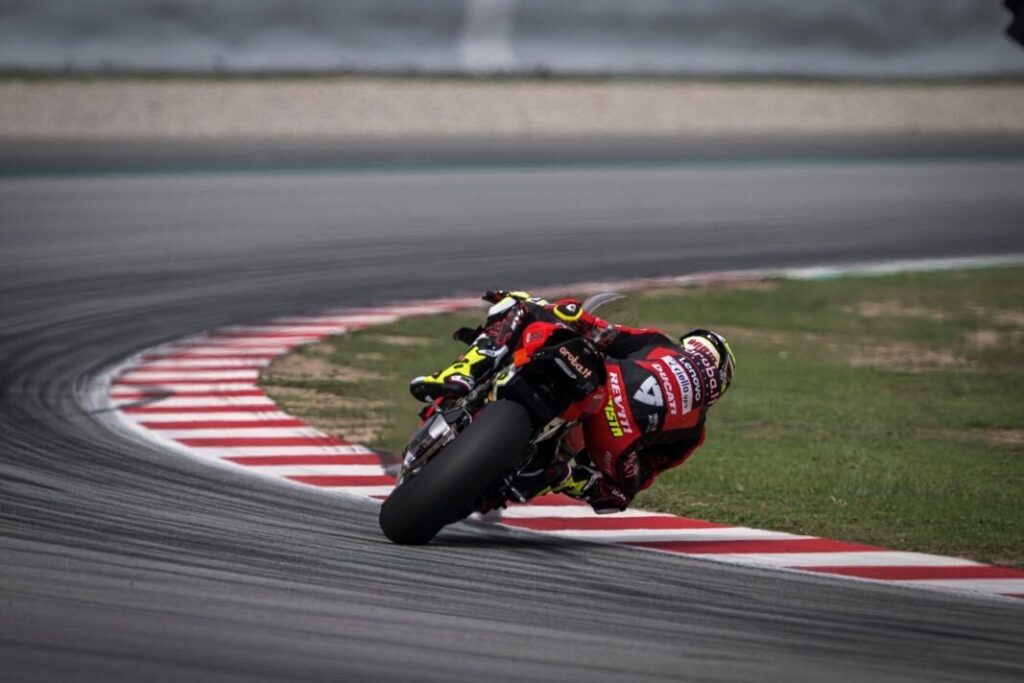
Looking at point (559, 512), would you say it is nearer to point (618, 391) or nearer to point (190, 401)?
point (618, 391)

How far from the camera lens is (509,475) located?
615 cm

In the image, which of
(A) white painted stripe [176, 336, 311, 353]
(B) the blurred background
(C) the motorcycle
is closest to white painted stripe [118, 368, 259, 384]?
(A) white painted stripe [176, 336, 311, 353]

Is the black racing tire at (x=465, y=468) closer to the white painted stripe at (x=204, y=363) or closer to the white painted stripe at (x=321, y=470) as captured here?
the white painted stripe at (x=321, y=470)

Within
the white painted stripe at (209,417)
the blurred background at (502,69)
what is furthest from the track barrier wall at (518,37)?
the white painted stripe at (209,417)

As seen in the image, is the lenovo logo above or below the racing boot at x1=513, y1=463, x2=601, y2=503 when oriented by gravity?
above

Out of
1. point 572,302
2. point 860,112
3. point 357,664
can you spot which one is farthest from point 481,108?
point 357,664

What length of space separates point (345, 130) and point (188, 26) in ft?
8.47

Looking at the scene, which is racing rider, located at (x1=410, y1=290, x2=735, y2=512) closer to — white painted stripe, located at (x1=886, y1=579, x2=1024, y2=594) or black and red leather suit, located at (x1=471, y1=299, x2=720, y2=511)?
black and red leather suit, located at (x1=471, y1=299, x2=720, y2=511)

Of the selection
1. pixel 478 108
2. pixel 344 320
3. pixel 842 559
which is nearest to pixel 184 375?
pixel 344 320

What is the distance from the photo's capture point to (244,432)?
847cm

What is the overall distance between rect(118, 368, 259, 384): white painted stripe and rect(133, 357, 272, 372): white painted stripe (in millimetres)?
103

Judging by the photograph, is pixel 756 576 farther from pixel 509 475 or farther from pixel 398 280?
pixel 398 280

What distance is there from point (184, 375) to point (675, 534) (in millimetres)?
4287

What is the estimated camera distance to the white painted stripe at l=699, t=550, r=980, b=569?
6.33 m
